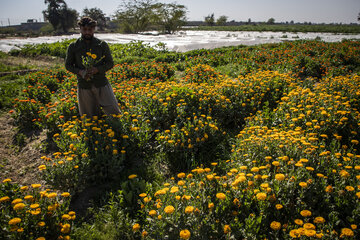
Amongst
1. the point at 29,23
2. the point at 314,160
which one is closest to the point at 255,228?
the point at 314,160

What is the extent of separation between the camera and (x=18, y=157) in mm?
4238

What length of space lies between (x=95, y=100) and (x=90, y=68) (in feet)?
2.37

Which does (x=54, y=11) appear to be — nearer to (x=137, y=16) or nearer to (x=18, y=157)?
(x=137, y=16)

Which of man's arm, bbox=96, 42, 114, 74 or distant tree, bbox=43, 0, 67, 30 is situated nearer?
man's arm, bbox=96, 42, 114, 74

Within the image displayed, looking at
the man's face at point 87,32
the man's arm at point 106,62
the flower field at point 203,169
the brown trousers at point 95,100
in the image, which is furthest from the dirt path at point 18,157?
the man's face at point 87,32

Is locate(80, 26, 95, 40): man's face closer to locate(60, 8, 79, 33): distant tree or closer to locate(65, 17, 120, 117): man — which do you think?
locate(65, 17, 120, 117): man

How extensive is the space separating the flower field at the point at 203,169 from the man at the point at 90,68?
1.12ft

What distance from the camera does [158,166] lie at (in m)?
3.68

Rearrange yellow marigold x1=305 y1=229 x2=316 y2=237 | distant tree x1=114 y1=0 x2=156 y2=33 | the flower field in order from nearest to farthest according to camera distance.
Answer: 1. yellow marigold x1=305 y1=229 x2=316 y2=237
2. the flower field
3. distant tree x1=114 y1=0 x2=156 y2=33

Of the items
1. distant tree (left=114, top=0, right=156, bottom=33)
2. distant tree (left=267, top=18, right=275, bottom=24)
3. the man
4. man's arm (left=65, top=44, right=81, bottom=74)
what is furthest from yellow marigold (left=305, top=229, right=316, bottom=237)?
distant tree (left=267, top=18, right=275, bottom=24)

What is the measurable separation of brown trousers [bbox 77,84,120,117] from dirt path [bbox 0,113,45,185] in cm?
131

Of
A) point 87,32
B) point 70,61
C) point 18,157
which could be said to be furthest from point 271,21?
point 18,157

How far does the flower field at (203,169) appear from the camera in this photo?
2123mm

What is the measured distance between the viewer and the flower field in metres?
2.12
